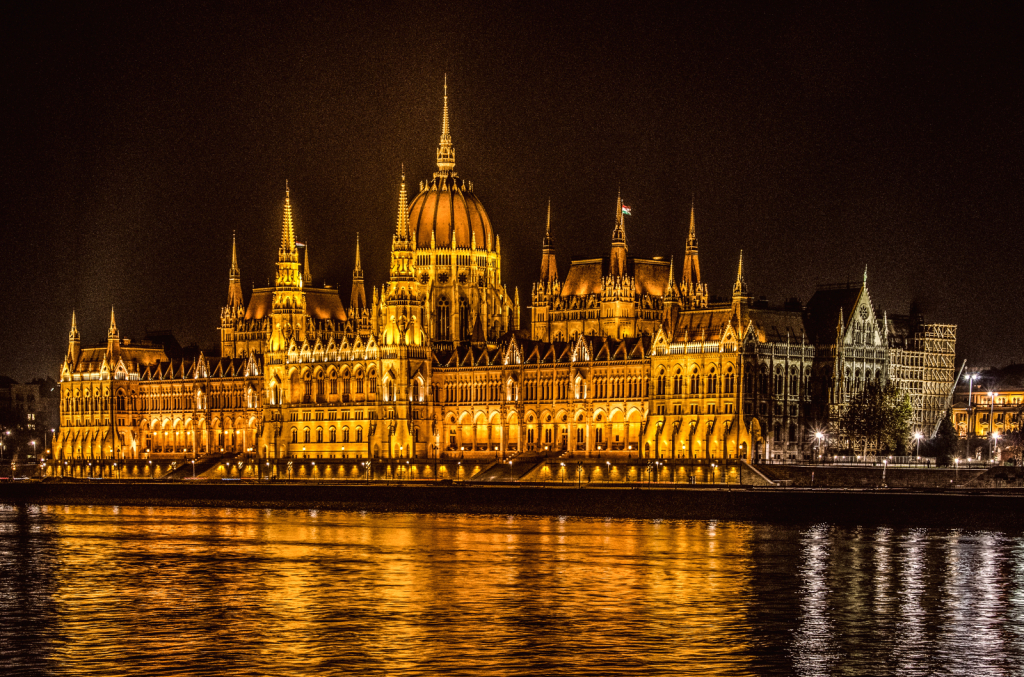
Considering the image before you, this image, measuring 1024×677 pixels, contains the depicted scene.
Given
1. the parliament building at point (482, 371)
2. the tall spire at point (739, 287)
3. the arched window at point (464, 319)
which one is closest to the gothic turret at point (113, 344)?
the parliament building at point (482, 371)

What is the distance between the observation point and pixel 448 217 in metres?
182

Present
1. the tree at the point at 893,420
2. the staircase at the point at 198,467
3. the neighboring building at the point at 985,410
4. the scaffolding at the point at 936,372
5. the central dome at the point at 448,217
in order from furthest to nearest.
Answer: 1. the central dome at the point at 448,217
2. the neighboring building at the point at 985,410
3. the staircase at the point at 198,467
4. the scaffolding at the point at 936,372
5. the tree at the point at 893,420

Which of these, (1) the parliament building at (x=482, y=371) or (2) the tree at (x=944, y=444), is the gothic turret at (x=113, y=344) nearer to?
(1) the parliament building at (x=482, y=371)

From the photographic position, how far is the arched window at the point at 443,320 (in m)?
179

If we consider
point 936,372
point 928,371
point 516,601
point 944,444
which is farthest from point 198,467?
point 516,601

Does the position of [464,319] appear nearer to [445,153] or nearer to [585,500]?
[445,153]

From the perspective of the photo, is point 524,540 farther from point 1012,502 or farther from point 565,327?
point 565,327

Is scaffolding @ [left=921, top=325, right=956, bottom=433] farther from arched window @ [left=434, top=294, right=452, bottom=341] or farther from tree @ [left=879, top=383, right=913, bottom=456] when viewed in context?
arched window @ [left=434, top=294, right=452, bottom=341]

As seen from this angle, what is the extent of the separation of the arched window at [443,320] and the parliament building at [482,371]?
0.71 ft

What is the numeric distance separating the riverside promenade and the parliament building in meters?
11.0

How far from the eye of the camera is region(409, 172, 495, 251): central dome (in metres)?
182

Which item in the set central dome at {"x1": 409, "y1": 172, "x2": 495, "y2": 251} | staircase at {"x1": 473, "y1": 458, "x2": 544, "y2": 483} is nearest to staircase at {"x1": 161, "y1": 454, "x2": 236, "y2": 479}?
central dome at {"x1": 409, "y1": 172, "x2": 495, "y2": 251}

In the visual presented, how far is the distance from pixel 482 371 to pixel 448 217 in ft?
83.5

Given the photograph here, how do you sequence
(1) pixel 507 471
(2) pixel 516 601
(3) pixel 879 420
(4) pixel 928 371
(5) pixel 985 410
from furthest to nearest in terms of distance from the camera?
(5) pixel 985 410 → (4) pixel 928 371 → (1) pixel 507 471 → (3) pixel 879 420 → (2) pixel 516 601
